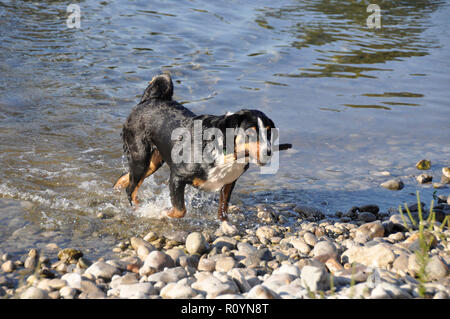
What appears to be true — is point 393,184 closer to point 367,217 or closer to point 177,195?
point 367,217

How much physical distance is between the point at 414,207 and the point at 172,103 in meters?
3.17

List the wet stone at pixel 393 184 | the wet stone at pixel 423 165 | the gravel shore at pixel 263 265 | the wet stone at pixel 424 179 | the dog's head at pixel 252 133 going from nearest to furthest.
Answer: the gravel shore at pixel 263 265 → the dog's head at pixel 252 133 → the wet stone at pixel 393 184 → the wet stone at pixel 424 179 → the wet stone at pixel 423 165

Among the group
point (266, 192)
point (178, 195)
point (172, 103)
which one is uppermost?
point (172, 103)

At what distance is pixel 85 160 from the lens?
7781 millimetres

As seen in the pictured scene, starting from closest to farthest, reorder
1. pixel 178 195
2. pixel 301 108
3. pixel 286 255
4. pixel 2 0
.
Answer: pixel 286 255, pixel 178 195, pixel 301 108, pixel 2 0

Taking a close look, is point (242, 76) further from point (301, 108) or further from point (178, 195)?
point (178, 195)

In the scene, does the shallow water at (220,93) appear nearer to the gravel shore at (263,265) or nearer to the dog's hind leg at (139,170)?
the dog's hind leg at (139,170)

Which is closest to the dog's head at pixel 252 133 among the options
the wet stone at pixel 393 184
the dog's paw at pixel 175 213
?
the dog's paw at pixel 175 213

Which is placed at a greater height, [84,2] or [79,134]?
[84,2]

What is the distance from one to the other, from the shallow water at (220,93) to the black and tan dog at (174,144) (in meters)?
0.46

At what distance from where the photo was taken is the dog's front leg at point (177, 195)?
582 cm

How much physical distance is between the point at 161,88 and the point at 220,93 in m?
4.36

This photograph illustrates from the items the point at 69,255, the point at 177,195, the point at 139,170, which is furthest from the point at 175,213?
the point at 69,255
